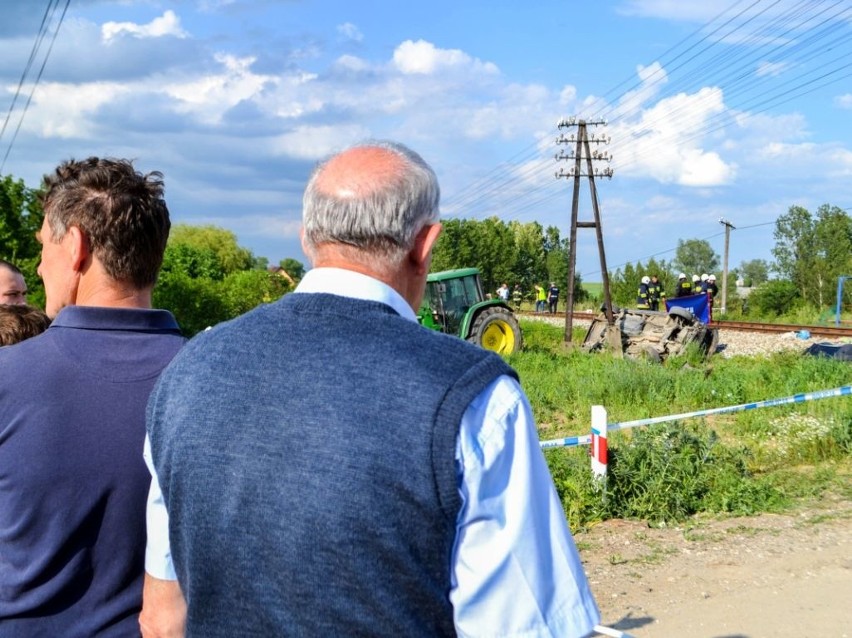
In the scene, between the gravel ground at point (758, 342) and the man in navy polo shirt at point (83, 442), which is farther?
the gravel ground at point (758, 342)

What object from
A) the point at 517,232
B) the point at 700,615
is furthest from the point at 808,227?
the point at 700,615

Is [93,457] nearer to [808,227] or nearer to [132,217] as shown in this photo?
[132,217]

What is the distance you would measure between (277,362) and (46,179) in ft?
3.77

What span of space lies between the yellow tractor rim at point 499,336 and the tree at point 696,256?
88.2 metres

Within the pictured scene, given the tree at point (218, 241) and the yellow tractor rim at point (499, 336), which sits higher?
the tree at point (218, 241)

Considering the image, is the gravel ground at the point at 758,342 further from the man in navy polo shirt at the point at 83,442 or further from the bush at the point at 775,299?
the man in navy polo shirt at the point at 83,442

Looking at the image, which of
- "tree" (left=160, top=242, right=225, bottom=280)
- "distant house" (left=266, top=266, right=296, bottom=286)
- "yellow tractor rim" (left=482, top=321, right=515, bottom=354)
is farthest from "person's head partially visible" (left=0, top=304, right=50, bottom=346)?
"tree" (left=160, top=242, right=225, bottom=280)

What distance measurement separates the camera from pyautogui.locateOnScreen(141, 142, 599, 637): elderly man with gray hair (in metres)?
1.62

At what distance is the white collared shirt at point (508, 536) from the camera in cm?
162

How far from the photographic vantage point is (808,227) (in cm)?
7700

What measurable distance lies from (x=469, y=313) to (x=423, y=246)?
19796 mm

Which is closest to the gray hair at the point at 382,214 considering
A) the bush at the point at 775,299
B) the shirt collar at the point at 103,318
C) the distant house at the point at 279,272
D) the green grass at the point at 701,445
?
the shirt collar at the point at 103,318

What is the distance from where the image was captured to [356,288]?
1818 mm

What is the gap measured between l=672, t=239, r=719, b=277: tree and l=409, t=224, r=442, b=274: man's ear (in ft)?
355
